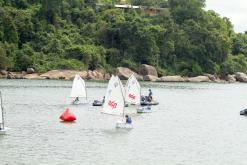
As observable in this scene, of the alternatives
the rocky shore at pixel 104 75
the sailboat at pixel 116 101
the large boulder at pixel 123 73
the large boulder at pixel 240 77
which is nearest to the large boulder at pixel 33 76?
the rocky shore at pixel 104 75

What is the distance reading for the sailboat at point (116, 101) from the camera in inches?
2322

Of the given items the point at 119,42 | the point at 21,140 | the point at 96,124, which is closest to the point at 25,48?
the point at 119,42

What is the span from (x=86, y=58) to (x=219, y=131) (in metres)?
85.2

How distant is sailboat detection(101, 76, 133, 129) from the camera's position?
5897cm

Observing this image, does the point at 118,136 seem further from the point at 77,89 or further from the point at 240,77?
the point at 240,77

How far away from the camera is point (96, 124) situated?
205ft

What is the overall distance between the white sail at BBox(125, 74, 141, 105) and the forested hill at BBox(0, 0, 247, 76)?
59.0 m

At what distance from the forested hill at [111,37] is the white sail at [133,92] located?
194 feet

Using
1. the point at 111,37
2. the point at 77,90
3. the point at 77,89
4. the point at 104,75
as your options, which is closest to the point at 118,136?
the point at 77,89

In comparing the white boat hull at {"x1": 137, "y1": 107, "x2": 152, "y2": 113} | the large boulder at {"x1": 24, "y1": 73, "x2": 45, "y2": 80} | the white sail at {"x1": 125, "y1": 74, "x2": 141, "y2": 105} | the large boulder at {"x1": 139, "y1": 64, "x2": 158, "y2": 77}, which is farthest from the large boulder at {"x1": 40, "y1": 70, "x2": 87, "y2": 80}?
the white boat hull at {"x1": 137, "y1": 107, "x2": 152, "y2": 113}

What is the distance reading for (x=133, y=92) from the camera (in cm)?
7731

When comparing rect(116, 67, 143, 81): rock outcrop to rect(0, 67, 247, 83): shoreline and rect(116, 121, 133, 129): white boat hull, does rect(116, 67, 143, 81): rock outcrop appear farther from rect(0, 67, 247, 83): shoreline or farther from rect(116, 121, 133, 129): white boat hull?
rect(116, 121, 133, 129): white boat hull

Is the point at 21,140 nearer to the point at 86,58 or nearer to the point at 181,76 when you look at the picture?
the point at 86,58

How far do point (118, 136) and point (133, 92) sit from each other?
23.0 m
